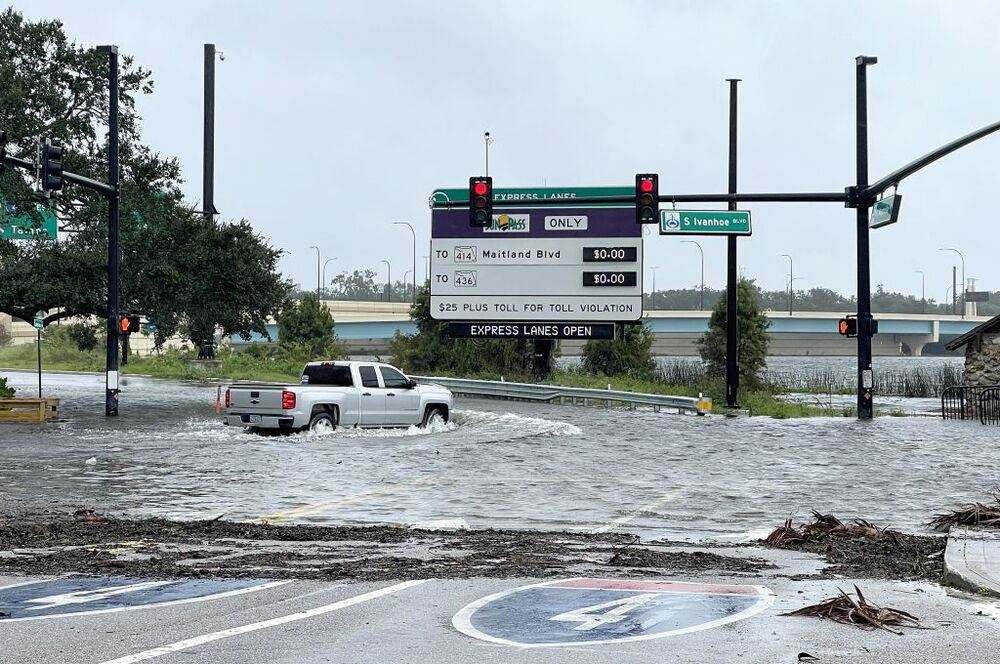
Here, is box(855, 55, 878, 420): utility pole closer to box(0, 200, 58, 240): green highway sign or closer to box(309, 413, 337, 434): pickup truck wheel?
box(309, 413, 337, 434): pickup truck wheel

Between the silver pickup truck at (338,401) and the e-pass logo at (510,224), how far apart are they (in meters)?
17.2

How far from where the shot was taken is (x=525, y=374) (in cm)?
5222

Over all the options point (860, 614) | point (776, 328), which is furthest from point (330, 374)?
point (776, 328)

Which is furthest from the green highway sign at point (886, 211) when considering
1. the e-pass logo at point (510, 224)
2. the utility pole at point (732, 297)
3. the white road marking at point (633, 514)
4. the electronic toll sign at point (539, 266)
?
the white road marking at point (633, 514)

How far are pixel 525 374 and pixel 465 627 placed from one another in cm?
4399

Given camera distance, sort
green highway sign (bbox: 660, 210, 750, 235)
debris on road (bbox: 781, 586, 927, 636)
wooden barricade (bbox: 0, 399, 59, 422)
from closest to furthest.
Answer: debris on road (bbox: 781, 586, 927, 636), wooden barricade (bbox: 0, 399, 59, 422), green highway sign (bbox: 660, 210, 750, 235)

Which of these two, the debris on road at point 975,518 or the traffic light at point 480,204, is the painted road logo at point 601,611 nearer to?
the debris on road at point 975,518

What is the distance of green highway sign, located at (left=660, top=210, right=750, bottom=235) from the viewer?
128 feet

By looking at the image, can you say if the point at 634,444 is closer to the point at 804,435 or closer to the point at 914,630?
the point at 804,435

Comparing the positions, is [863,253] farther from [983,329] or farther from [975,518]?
[975,518]

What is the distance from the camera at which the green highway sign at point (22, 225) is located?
35188 mm

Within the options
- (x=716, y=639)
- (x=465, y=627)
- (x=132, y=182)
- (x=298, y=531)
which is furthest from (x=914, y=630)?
(x=132, y=182)

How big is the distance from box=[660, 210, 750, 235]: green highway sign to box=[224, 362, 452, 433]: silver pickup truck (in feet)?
37.5

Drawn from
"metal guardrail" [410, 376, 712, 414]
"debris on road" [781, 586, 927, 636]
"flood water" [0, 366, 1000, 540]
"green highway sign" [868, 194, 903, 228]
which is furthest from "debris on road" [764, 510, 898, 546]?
"metal guardrail" [410, 376, 712, 414]
